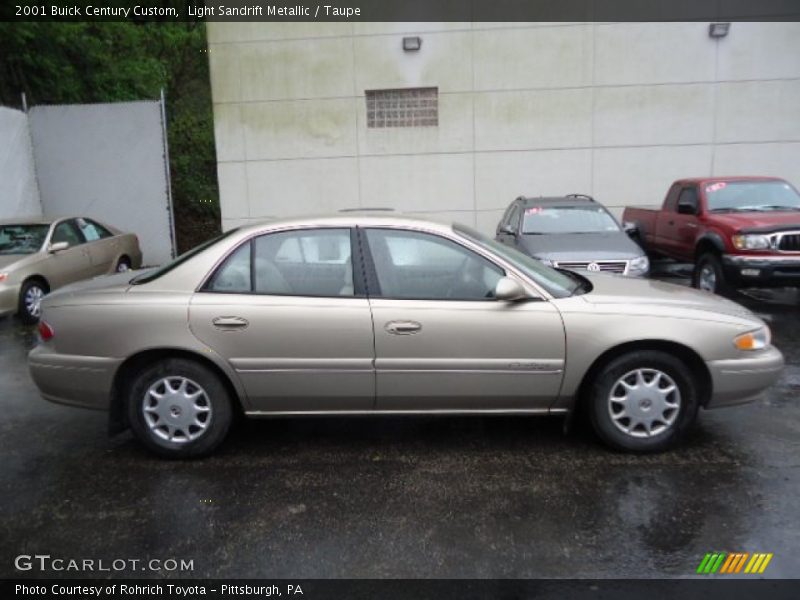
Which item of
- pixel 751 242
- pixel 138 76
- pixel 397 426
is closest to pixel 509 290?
pixel 397 426

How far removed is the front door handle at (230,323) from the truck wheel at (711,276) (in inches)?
247

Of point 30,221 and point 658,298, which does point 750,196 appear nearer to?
point 658,298

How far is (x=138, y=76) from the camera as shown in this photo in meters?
16.7

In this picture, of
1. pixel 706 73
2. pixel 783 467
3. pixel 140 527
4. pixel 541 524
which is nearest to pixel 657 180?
pixel 706 73

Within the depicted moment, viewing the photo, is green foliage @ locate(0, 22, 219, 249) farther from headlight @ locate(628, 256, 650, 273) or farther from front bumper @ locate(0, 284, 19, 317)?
headlight @ locate(628, 256, 650, 273)

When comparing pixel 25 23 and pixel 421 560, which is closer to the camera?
pixel 421 560

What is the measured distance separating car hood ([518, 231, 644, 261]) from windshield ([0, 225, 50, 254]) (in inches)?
257

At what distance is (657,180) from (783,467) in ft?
32.0

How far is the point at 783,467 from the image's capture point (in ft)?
12.9

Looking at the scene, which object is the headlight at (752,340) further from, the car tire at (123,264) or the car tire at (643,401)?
the car tire at (123,264)

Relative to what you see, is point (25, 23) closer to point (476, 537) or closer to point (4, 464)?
point (4, 464)

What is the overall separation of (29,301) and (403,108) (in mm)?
7619

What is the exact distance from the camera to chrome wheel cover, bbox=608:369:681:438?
4031 millimetres

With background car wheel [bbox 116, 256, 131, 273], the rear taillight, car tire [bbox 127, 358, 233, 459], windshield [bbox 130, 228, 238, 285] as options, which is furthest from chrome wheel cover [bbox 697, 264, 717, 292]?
background car wheel [bbox 116, 256, 131, 273]
